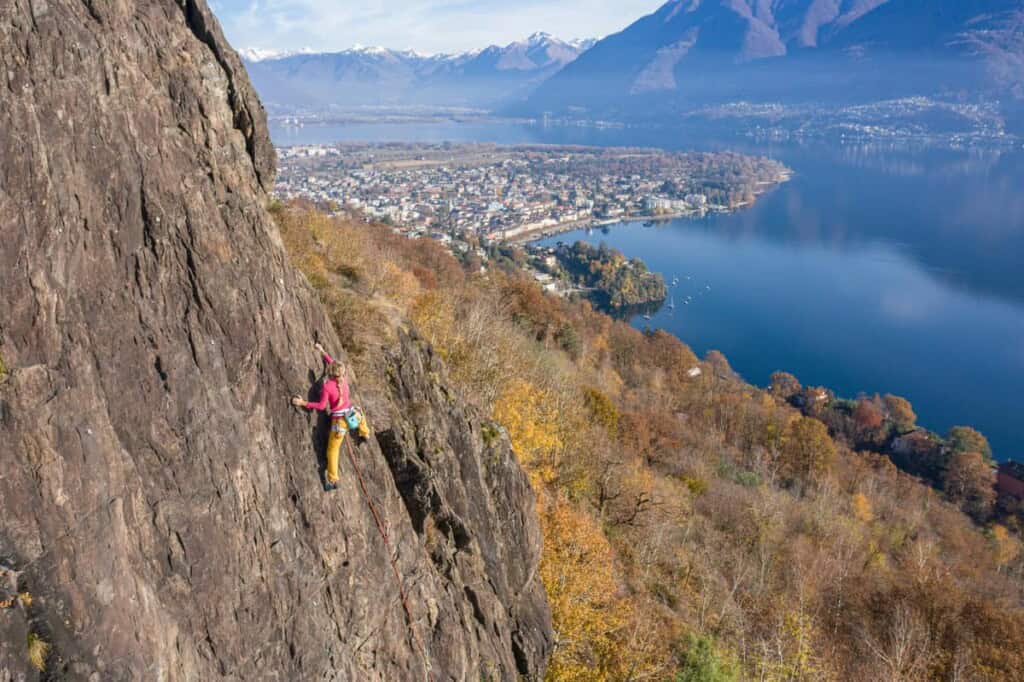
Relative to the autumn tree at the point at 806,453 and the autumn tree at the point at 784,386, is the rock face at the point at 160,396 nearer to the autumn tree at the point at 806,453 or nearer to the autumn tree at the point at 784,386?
the autumn tree at the point at 806,453

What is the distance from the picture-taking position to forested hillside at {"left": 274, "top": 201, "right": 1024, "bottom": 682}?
14.4 metres

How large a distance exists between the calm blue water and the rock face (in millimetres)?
63607

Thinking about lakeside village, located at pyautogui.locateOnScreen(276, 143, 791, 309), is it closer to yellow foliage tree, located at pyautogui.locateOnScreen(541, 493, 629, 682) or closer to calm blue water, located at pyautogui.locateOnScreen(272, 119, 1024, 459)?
calm blue water, located at pyautogui.locateOnScreen(272, 119, 1024, 459)

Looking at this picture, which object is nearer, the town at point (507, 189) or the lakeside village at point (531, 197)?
the lakeside village at point (531, 197)

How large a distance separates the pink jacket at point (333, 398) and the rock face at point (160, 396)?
0.29m

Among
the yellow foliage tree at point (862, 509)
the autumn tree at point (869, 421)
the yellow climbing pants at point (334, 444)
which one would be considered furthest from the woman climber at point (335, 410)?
the autumn tree at point (869, 421)

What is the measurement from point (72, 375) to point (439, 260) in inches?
1570

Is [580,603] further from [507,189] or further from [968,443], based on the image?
[507,189]

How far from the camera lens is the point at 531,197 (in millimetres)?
142000

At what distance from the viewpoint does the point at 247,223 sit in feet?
23.3

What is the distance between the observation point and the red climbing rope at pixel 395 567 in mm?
8259

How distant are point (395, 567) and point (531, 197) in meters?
139

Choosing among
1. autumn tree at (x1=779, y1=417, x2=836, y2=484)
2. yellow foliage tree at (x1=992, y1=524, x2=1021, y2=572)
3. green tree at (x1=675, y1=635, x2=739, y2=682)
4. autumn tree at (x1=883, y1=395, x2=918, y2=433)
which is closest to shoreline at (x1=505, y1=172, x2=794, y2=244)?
autumn tree at (x1=883, y1=395, x2=918, y2=433)

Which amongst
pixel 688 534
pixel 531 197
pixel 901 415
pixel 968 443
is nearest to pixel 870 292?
pixel 901 415
